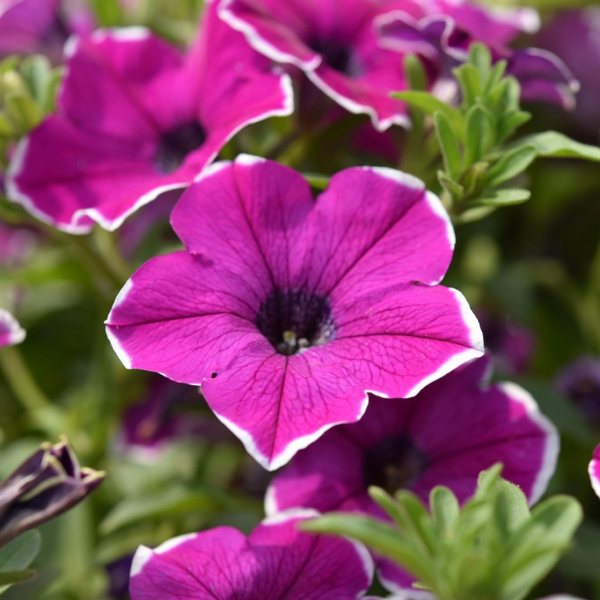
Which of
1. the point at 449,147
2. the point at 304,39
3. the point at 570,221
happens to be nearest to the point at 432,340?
the point at 449,147

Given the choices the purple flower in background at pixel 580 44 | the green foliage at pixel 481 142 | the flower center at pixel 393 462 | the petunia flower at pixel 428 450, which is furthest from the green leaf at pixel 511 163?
the purple flower in background at pixel 580 44

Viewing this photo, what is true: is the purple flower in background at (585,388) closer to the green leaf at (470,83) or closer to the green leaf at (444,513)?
the green leaf at (470,83)

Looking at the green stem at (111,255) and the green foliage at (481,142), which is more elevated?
the green foliage at (481,142)

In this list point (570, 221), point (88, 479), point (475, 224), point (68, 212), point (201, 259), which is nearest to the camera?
point (88, 479)

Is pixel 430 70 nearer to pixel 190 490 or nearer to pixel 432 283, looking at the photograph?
pixel 432 283

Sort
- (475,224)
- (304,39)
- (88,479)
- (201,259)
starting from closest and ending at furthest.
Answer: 1. (88,479)
2. (201,259)
3. (304,39)
4. (475,224)

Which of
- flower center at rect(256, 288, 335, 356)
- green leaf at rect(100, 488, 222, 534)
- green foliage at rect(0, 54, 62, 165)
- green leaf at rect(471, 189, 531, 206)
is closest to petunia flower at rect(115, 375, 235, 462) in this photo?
green leaf at rect(100, 488, 222, 534)
